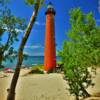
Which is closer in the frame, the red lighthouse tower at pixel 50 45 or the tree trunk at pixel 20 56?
the tree trunk at pixel 20 56

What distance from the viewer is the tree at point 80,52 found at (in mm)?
20344

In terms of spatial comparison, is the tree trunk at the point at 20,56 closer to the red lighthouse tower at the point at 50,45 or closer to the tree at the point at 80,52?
the tree at the point at 80,52

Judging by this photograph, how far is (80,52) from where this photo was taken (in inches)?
807

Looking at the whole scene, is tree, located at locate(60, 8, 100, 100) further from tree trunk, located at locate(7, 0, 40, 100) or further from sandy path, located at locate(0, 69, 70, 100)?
tree trunk, located at locate(7, 0, 40, 100)

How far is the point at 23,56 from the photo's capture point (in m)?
15.7

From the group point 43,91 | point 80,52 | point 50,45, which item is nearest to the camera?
point 80,52

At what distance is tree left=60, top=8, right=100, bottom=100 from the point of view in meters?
20.3

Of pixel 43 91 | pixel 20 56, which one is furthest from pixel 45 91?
pixel 20 56

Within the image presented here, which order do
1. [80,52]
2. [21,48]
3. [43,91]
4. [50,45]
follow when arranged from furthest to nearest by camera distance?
1. [50,45]
2. [43,91]
3. [80,52]
4. [21,48]

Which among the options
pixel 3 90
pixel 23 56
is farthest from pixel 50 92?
pixel 23 56

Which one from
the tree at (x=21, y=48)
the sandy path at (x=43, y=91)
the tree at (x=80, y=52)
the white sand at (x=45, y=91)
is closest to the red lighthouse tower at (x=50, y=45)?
the sandy path at (x=43, y=91)

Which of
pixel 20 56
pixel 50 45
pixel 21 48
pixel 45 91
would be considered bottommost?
pixel 45 91

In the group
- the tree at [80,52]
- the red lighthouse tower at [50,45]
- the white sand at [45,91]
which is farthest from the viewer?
the red lighthouse tower at [50,45]

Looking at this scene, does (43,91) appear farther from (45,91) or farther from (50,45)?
(50,45)
